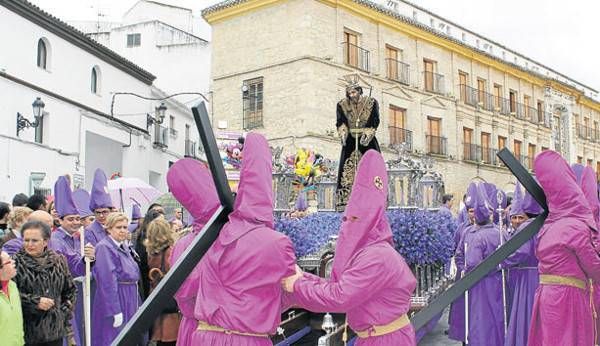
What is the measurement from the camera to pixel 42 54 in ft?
69.5

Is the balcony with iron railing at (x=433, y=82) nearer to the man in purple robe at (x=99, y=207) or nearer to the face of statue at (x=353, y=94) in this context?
the face of statue at (x=353, y=94)

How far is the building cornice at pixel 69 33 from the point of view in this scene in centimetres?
1939

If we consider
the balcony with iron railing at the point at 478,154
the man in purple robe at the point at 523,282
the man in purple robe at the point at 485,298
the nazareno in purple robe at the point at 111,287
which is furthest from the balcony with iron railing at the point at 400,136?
the nazareno in purple robe at the point at 111,287

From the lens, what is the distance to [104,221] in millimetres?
7914

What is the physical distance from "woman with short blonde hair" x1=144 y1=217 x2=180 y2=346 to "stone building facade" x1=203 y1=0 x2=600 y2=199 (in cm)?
1614

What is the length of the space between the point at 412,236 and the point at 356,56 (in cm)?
2158

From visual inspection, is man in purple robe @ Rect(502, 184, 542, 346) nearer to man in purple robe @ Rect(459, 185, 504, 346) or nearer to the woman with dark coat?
man in purple robe @ Rect(459, 185, 504, 346)

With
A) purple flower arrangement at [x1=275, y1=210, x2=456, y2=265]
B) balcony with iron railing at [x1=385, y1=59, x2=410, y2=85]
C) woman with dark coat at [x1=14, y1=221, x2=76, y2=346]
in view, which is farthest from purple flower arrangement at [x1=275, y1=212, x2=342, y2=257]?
balcony with iron railing at [x1=385, y1=59, x2=410, y2=85]

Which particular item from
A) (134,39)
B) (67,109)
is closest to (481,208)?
(67,109)

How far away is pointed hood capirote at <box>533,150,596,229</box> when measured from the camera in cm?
632

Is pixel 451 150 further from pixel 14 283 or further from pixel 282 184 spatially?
pixel 14 283

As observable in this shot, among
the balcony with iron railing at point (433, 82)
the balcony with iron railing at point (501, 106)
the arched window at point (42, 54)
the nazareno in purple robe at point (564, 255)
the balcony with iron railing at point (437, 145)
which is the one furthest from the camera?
the balcony with iron railing at point (501, 106)

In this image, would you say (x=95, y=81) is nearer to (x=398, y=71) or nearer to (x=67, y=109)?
(x=67, y=109)

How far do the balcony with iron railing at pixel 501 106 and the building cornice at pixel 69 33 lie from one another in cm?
1697
